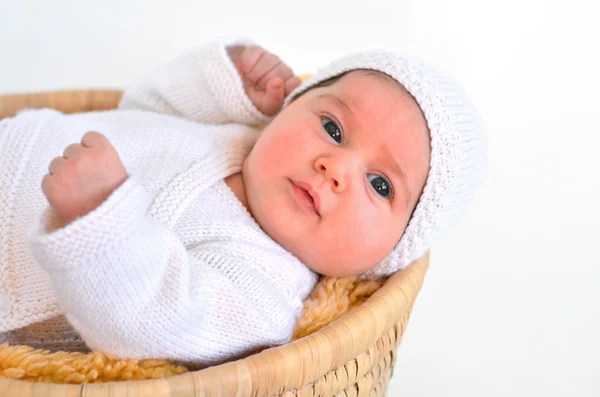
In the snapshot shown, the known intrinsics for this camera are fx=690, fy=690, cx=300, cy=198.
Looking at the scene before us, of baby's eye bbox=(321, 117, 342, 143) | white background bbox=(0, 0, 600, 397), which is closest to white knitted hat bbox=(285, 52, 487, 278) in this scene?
baby's eye bbox=(321, 117, 342, 143)

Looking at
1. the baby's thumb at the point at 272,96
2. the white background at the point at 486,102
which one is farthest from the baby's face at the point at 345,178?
the white background at the point at 486,102

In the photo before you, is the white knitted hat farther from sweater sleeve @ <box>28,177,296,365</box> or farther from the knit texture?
the knit texture

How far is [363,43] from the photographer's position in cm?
181

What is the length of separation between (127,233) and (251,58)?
658 millimetres

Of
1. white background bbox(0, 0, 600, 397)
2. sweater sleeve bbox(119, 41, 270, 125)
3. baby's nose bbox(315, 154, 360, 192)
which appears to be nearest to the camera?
baby's nose bbox(315, 154, 360, 192)

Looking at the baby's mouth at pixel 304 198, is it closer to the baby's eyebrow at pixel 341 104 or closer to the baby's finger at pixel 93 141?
the baby's eyebrow at pixel 341 104

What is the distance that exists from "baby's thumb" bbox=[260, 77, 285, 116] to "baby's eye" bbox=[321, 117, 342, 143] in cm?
26

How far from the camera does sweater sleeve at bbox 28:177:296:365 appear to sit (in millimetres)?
708

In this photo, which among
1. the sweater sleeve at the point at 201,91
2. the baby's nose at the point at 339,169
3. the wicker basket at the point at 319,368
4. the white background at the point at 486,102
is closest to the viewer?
the wicker basket at the point at 319,368

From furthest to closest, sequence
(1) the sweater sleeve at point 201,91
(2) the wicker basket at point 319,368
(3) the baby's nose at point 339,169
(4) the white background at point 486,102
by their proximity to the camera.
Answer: (4) the white background at point 486,102, (1) the sweater sleeve at point 201,91, (3) the baby's nose at point 339,169, (2) the wicker basket at point 319,368

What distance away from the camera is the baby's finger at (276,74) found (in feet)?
4.28

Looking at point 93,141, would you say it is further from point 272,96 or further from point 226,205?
point 272,96

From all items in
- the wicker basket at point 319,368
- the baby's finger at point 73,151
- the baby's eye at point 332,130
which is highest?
the baby's eye at point 332,130

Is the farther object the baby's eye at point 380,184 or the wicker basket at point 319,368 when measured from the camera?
the baby's eye at point 380,184
